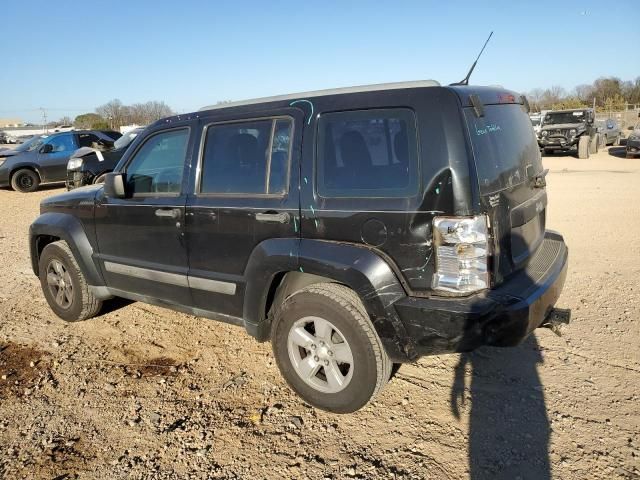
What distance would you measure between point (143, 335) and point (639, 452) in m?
3.79

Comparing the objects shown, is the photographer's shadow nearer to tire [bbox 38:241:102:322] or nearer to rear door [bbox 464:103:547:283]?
rear door [bbox 464:103:547:283]

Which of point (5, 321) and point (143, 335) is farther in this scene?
point (5, 321)

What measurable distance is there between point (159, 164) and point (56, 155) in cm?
1294

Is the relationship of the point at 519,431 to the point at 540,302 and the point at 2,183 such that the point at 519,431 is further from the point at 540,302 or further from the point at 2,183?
the point at 2,183

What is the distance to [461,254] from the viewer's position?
262cm

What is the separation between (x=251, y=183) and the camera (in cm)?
337

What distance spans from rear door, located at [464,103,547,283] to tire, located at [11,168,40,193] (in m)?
15.2

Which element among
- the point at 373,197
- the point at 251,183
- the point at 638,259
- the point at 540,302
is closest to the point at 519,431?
the point at 540,302

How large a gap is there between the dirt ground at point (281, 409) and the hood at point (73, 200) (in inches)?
44.0

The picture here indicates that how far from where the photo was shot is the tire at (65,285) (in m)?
4.61

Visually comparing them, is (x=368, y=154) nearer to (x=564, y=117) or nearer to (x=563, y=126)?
(x=563, y=126)

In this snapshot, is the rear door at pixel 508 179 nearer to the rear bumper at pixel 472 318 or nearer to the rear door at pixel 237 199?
the rear bumper at pixel 472 318

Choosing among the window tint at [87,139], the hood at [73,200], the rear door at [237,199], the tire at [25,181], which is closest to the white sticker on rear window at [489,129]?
the rear door at [237,199]

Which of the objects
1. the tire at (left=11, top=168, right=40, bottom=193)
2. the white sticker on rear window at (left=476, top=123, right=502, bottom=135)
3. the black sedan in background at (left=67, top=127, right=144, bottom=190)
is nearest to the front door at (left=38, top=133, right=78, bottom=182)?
the tire at (left=11, top=168, right=40, bottom=193)
